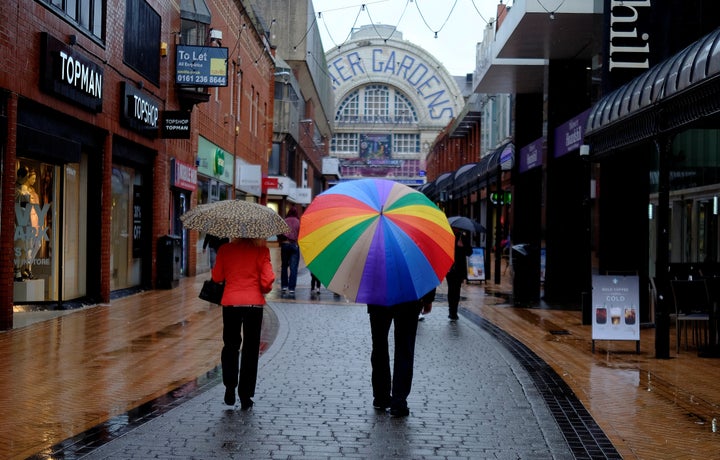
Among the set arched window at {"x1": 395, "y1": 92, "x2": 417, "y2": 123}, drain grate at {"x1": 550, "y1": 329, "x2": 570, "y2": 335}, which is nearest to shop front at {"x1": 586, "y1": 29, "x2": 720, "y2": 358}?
drain grate at {"x1": 550, "y1": 329, "x2": 570, "y2": 335}

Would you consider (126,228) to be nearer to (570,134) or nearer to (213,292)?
(570,134)

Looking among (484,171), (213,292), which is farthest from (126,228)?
(213,292)

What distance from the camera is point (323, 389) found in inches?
328

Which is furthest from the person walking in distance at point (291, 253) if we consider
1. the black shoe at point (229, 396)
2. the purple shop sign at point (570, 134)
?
the black shoe at point (229, 396)

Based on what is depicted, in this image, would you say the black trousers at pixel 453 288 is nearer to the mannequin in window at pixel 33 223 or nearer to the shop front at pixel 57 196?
the shop front at pixel 57 196

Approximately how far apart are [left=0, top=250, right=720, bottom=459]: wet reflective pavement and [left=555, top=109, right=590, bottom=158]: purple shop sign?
448 centimetres

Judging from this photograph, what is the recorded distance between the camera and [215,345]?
11.2m

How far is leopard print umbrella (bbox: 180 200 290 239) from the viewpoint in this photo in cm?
713

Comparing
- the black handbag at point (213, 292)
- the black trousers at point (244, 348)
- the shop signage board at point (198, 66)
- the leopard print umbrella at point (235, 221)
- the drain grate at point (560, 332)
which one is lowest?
the drain grate at point (560, 332)

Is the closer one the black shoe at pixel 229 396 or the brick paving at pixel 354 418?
the brick paving at pixel 354 418

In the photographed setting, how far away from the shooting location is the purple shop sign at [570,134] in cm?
1709

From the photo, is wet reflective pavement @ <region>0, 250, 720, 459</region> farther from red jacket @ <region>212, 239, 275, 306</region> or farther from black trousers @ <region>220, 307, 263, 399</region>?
red jacket @ <region>212, 239, 275, 306</region>

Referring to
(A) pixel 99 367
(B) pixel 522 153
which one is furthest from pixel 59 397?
(B) pixel 522 153

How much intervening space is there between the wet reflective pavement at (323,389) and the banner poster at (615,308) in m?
0.30
